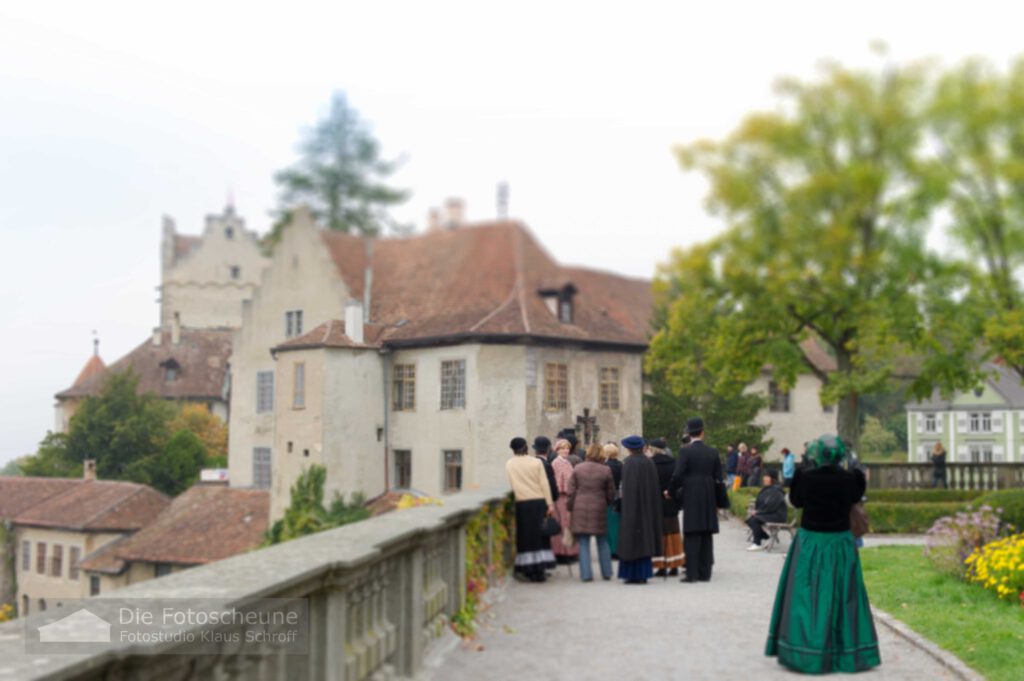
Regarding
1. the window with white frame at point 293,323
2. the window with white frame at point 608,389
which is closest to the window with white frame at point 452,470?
the window with white frame at point 608,389

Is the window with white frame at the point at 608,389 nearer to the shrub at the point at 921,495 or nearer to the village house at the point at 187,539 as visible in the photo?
the shrub at the point at 921,495

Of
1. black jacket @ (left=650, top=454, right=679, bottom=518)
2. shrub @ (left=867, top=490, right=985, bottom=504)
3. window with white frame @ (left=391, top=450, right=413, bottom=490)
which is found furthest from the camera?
window with white frame @ (left=391, top=450, right=413, bottom=490)

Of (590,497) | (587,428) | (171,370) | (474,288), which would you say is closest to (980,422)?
(474,288)

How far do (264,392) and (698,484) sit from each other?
120ft

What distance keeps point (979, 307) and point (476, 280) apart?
1810cm

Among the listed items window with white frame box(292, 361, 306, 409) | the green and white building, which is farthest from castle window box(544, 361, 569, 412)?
the green and white building

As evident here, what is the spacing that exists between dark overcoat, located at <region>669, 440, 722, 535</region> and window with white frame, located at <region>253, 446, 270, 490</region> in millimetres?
36115

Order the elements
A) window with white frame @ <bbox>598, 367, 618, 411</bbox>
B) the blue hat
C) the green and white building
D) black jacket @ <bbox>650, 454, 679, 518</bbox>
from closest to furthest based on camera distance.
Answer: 1. the blue hat
2. black jacket @ <bbox>650, 454, 679, 518</bbox>
3. window with white frame @ <bbox>598, 367, 618, 411</bbox>
4. the green and white building

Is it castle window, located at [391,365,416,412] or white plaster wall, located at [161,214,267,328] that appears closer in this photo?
castle window, located at [391,365,416,412]

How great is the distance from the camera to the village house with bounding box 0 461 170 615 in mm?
50906

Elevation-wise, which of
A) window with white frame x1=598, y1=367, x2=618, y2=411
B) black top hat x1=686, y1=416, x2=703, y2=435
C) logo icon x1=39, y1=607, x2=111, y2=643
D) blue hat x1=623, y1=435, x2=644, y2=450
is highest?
window with white frame x1=598, y1=367, x2=618, y2=411

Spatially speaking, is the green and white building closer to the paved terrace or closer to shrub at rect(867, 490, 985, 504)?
shrub at rect(867, 490, 985, 504)

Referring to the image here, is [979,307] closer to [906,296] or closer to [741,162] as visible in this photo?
[906,296]

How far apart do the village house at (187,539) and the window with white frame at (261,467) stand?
442mm
